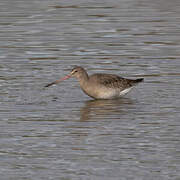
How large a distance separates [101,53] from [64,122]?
21.6 ft

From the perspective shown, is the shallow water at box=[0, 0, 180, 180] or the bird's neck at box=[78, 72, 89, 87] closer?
the shallow water at box=[0, 0, 180, 180]

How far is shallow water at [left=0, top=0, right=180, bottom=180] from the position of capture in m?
11.0

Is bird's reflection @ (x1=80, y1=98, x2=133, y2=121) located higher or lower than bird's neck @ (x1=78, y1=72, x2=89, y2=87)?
lower

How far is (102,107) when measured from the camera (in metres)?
15.4

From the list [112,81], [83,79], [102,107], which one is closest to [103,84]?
[112,81]

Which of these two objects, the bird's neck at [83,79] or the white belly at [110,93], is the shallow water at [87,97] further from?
the bird's neck at [83,79]

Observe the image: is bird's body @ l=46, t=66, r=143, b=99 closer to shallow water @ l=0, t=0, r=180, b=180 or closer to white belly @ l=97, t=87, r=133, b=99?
white belly @ l=97, t=87, r=133, b=99

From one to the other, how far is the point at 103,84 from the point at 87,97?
21.9 inches

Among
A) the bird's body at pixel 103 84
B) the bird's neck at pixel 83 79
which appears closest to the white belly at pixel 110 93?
the bird's body at pixel 103 84

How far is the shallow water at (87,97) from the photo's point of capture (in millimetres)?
11047

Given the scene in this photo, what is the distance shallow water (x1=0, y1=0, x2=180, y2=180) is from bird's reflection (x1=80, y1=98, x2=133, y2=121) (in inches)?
0.8

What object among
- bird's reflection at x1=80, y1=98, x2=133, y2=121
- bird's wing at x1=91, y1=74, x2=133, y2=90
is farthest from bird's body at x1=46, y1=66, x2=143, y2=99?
bird's reflection at x1=80, y1=98, x2=133, y2=121

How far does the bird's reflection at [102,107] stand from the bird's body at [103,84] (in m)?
0.15

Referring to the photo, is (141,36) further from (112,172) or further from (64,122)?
(112,172)
